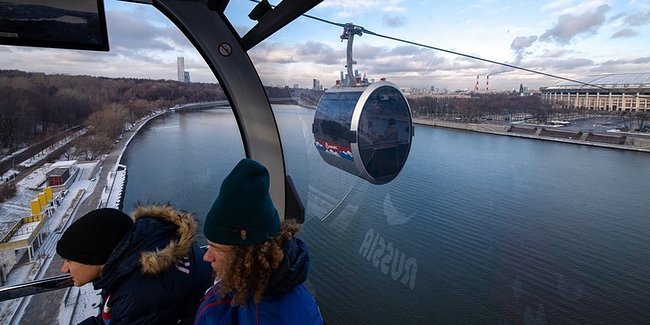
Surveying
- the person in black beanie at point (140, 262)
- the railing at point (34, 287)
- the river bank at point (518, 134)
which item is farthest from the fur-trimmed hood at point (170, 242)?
the river bank at point (518, 134)

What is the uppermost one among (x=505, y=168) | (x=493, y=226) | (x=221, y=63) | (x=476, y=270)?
(x=221, y=63)

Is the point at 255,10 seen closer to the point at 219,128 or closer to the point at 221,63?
the point at 221,63

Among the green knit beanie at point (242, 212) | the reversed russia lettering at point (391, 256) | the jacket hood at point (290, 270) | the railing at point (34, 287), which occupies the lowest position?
the reversed russia lettering at point (391, 256)

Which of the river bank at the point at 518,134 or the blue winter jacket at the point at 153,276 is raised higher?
the river bank at the point at 518,134

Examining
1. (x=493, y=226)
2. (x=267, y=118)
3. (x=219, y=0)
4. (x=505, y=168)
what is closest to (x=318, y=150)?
(x=267, y=118)

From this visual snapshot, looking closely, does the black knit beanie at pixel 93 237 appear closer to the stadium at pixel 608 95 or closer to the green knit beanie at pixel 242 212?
the green knit beanie at pixel 242 212

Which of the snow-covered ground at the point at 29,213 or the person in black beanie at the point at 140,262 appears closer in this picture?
the person in black beanie at the point at 140,262
